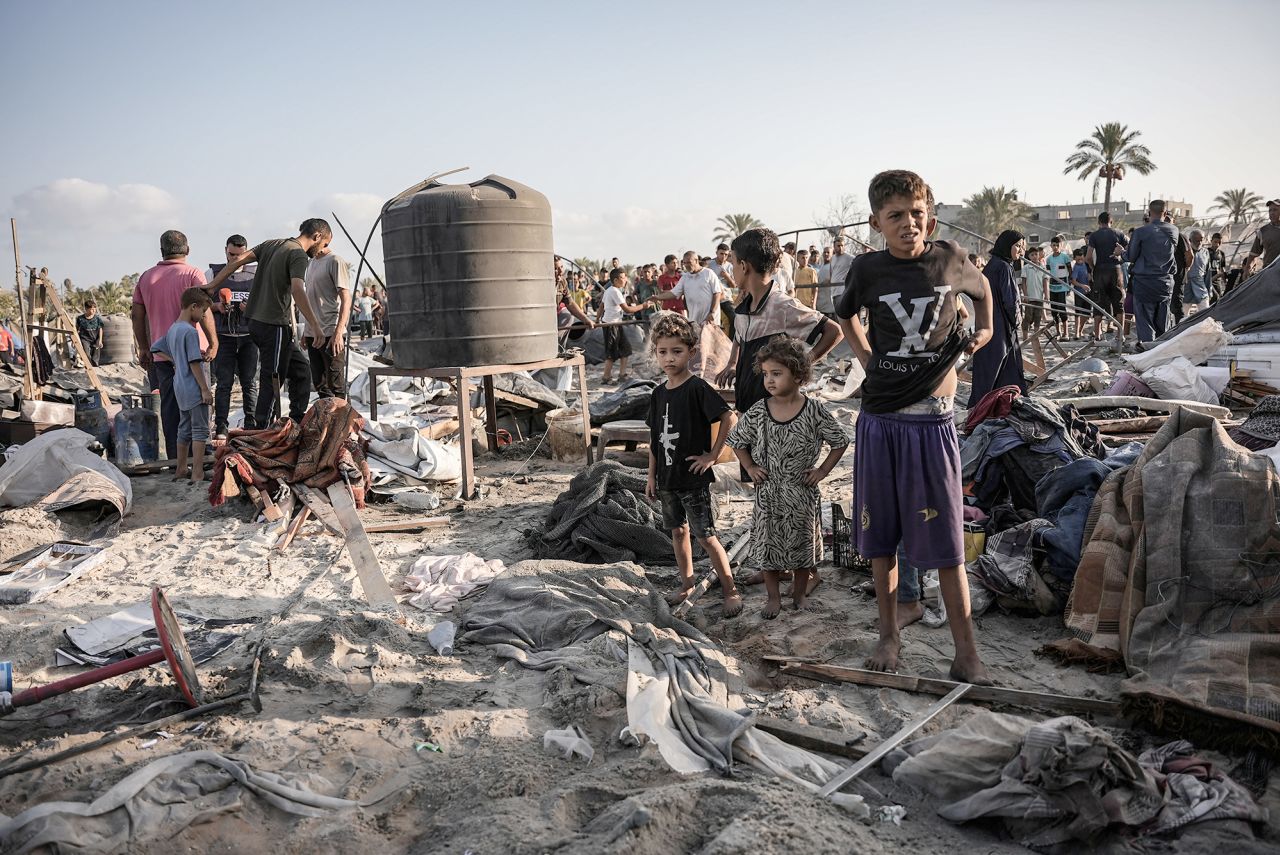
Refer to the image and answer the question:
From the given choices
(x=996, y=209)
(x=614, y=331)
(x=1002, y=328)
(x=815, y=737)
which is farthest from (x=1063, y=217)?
(x=815, y=737)

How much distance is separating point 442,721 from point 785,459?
1968mm

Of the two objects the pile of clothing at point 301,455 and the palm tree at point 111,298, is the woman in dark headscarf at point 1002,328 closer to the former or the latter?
the pile of clothing at point 301,455

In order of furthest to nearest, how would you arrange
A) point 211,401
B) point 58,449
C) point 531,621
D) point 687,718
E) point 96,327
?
point 96,327 < point 211,401 < point 58,449 < point 531,621 < point 687,718

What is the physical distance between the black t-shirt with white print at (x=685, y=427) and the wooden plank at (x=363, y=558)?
1.70 meters

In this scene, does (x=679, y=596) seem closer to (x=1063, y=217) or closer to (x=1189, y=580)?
(x=1189, y=580)

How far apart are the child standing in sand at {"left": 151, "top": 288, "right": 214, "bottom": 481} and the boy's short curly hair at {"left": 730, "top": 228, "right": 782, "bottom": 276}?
4692 mm

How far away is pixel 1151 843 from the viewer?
2.48 m

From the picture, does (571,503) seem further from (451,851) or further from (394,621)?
(451,851)

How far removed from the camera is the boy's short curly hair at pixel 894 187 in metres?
3.38

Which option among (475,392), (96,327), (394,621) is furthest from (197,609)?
(96,327)

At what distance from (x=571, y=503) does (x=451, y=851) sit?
3382mm

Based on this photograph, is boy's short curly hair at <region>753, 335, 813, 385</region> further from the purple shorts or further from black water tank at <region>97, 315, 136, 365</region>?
black water tank at <region>97, 315, 136, 365</region>

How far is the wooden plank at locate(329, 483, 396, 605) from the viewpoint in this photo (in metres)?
5.00

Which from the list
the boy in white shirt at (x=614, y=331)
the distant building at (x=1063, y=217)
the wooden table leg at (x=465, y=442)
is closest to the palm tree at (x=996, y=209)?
the distant building at (x=1063, y=217)
